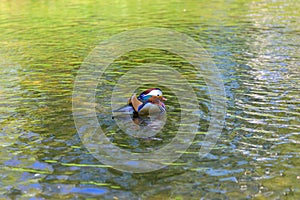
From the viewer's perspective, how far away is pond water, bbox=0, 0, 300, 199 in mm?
8367

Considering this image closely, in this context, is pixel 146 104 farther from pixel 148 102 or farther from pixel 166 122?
pixel 166 122

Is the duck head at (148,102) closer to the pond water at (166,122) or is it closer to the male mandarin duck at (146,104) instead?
the male mandarin duck at (146,104)

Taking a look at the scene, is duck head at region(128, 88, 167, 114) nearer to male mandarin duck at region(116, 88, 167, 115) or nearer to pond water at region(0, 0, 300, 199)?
male mandarin duck at region(116, 88, 167, 115)

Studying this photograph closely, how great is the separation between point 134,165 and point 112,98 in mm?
5069

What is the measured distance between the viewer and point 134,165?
9.27 metres

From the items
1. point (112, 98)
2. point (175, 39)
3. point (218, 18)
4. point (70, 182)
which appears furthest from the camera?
point (218, 18)

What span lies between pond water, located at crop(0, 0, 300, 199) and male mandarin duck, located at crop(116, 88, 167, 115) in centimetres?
41

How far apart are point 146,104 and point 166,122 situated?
30.7 inches

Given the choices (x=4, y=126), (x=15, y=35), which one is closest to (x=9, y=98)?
(x=4, y=126)

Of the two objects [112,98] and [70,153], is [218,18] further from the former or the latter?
[70,153]

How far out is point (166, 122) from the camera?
11.8 metres

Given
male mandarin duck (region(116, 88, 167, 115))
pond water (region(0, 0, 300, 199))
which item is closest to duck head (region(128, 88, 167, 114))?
male mandarin duck (region(116, 88, 167, 115))

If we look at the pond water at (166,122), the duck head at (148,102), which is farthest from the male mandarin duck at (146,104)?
the pond water at (166,122)

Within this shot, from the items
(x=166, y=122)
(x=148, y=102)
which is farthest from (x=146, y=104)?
(x=166, y=122)
